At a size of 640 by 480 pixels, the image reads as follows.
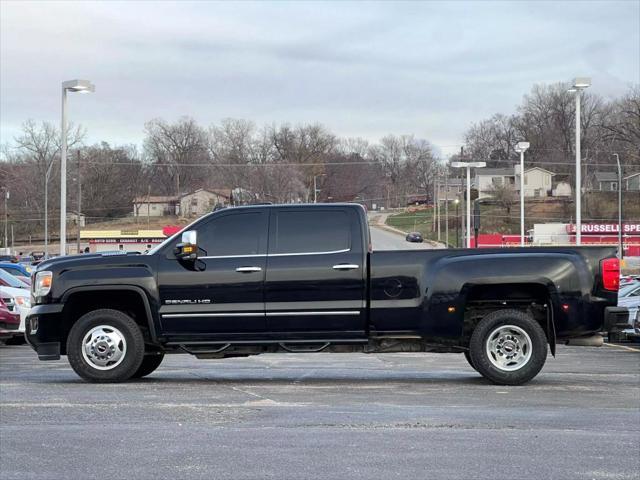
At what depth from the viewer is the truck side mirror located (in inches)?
393

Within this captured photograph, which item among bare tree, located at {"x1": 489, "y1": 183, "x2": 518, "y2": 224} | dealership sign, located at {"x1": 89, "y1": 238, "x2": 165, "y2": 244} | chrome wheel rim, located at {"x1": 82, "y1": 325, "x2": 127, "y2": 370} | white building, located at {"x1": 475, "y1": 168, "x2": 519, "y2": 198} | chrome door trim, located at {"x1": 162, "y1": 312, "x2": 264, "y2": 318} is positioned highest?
white building, located at {"x1": 475, "y1": 168, "x2": 519, "y2": 198}

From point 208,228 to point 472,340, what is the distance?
335 centimetres

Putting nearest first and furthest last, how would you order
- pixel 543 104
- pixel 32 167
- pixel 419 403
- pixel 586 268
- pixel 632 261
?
pixel 419 403
pixel 586 268
pixel 632 261
pixel 32 167
pixel 543 104

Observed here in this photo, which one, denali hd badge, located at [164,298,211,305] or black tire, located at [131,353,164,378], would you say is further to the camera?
black tire, located at [131,353,164,378]

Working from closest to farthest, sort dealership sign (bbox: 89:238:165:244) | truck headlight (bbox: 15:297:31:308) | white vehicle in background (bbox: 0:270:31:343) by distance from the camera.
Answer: white vehicle in background (bbox: 0:270:31:343), truck headlight (bbox: 15:297:31:308), dealership sign (bbox: 89:238:165:244)

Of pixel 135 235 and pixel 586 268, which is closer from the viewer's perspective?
pixel 586 268

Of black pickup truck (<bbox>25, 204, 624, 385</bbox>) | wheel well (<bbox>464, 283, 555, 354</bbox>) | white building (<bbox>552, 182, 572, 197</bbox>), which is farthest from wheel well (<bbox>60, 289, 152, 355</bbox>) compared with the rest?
white building (<bbox>552, 182, 572, 197</bbox>)

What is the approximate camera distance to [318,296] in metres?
10.1

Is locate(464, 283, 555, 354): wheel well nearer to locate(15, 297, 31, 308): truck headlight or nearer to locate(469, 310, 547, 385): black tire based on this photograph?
locate(469, 310, 547, 385): black tire

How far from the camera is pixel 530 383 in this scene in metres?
10.4

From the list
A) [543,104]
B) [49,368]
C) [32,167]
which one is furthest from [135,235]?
[543,104]

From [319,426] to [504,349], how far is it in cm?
334

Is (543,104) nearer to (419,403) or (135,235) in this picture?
(135,235)

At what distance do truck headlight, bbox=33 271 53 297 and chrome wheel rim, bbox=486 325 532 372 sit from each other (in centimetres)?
516
